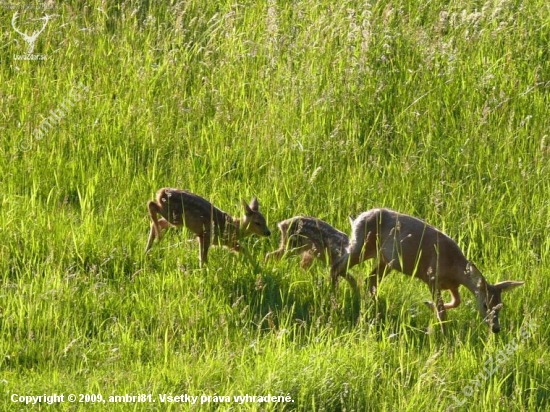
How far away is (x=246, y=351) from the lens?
729 centimetres

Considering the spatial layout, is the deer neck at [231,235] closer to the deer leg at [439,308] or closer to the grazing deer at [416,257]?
the grazing deer at [416,257]

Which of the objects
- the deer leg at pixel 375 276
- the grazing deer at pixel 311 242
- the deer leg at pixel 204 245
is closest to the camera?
the deer leg at pixel 375 276

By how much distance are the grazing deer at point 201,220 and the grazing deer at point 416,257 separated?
2.45 ft

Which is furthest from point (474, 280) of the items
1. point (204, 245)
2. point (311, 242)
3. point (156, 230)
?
point (156, 230)

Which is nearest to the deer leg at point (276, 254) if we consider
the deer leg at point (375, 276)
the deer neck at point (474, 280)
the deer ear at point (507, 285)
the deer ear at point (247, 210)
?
the deer ear at point (247, 210)

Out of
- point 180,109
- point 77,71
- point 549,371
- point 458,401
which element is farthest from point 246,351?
point 77,71

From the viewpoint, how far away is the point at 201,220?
858 cm

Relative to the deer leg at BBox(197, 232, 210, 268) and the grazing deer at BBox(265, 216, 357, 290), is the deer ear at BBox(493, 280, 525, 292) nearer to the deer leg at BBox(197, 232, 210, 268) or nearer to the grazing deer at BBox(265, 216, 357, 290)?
the grazing deer at BBox(265, 216, 357, 290)

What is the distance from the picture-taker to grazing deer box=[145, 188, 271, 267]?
336 inches

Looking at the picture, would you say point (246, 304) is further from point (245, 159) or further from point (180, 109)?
point (180, 109)

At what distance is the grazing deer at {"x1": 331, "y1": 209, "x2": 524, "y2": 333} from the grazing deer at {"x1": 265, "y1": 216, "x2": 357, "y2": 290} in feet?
0.58

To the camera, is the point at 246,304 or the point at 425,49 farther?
the point at 425,49

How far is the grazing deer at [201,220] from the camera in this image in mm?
8547

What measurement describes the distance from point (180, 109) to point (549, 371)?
4.03 metres
